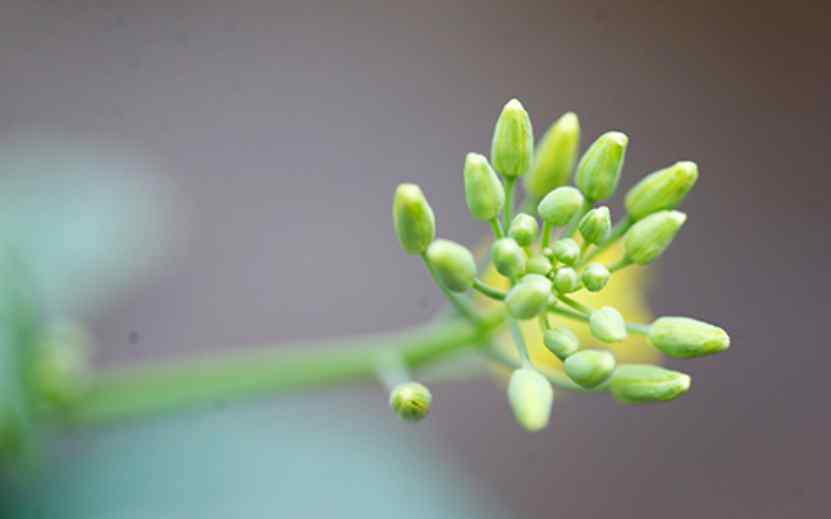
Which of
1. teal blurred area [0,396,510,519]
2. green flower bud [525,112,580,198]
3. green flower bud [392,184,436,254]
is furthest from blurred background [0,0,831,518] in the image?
green flower bud [392,184,436,254]

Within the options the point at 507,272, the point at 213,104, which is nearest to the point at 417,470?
the point at 507,272

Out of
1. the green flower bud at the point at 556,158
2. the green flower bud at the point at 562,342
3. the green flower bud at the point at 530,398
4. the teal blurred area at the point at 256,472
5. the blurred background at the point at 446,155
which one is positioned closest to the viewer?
the green flower bud at the point at 530,398

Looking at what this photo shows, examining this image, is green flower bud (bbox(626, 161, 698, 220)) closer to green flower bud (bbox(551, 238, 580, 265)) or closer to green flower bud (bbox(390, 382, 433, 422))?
green flower bud (bbox(551, 238, 580, 265))

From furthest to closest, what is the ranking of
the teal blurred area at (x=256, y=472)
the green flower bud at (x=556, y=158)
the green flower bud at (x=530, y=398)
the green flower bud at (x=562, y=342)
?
the teal blurred area at (x=256, y=472), the green flower bud at (x=556, y=158), the green flower bud at (x=562, y=342), the green flower bud at (x=530, y=398)

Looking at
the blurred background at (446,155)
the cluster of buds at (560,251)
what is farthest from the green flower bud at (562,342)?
the blurred background at (446,155)

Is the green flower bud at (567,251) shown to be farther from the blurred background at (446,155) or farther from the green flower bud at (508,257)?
the blurred background at (446,155)

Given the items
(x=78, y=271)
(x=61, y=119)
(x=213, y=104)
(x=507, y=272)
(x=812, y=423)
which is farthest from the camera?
(x=812, y=423)

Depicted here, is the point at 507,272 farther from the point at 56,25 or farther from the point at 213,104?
the point at 56,25
